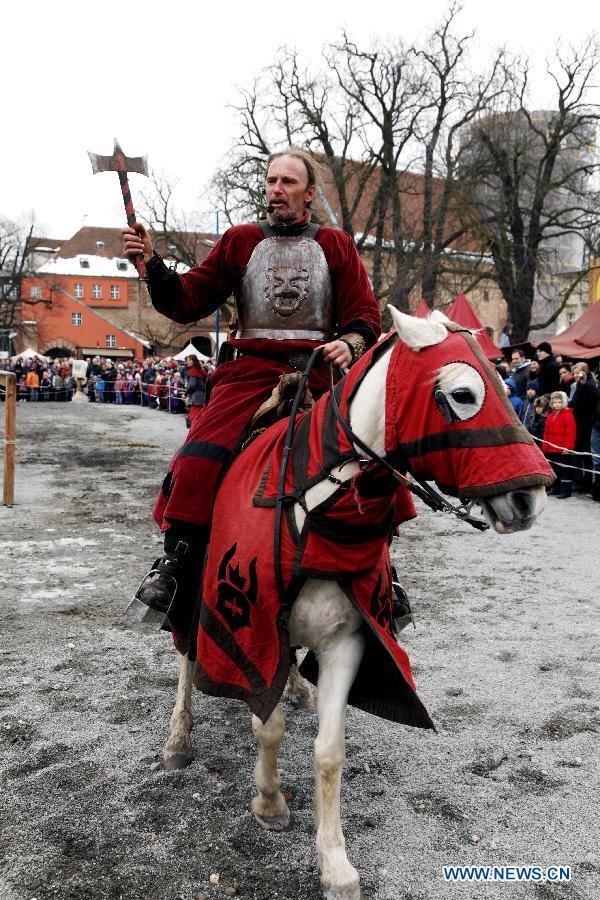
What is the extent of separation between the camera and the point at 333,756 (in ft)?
8.41

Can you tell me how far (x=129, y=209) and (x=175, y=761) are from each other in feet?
8.12

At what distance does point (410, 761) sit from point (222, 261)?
2519 mm

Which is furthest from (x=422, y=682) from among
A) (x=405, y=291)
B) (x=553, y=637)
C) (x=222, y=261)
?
(x=405, y=291)

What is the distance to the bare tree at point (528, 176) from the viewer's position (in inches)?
956

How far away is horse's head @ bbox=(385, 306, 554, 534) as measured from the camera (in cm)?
212

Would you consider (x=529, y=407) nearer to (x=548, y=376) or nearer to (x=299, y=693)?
(x=548, y=376)

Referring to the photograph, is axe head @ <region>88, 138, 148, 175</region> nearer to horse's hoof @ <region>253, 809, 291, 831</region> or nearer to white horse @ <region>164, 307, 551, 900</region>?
white horse @ <region>164, 307, 551, 900</region>

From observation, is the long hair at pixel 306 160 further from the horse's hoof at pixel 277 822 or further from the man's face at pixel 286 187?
the horse's hoof at pixel 277 822

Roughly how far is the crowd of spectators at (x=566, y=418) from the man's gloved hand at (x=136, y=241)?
774 centimetres

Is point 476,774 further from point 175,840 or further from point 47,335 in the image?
point 47,335

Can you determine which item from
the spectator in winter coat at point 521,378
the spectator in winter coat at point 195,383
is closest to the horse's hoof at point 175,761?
the spectator in winter coat at point 195,383

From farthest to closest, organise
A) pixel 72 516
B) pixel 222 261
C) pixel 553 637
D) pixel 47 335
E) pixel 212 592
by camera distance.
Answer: pixel 47 335 → pixel 72 516 → pixel 553 637 → pixel 222 261 → pixel 212 592

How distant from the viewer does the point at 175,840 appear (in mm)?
2846

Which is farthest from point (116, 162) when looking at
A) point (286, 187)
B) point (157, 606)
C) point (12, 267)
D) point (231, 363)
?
point (12, 267)
